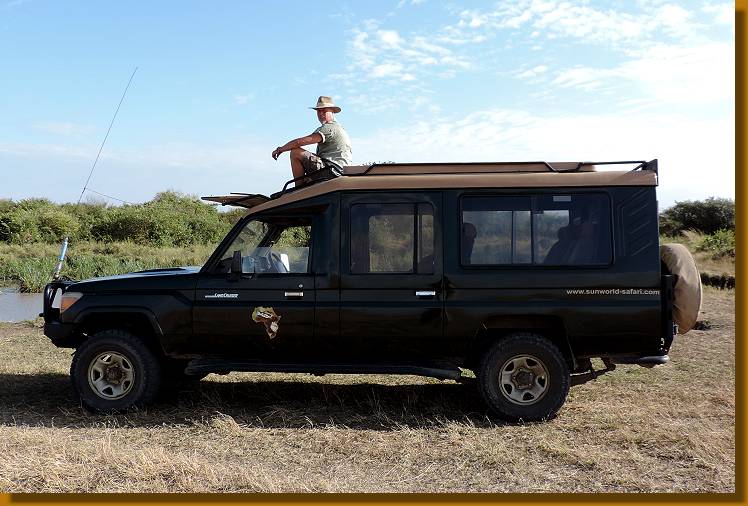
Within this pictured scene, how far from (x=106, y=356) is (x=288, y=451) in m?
2.23

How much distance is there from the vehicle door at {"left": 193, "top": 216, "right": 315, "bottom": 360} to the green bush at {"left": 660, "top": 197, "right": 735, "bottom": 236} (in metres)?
31.1

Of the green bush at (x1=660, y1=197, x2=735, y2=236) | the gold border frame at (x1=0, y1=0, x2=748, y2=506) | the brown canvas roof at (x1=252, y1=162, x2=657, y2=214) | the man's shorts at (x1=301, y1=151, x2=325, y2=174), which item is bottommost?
the gold border frame at (x1=0, y1=0, x2=748, y2=506)

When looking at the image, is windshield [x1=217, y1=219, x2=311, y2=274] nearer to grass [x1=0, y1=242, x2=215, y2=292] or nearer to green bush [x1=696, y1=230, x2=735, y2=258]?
grass [x1=0, y1=242, x2=215, y2=292]

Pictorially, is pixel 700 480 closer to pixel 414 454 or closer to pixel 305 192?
pixel 414 454

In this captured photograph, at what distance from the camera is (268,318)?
6273 mm

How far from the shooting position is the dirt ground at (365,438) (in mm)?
4562

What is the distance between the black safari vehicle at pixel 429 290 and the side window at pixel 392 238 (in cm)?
1

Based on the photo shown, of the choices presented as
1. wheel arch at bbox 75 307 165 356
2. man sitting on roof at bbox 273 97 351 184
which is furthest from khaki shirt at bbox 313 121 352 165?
wheel arch at bbox 75 307 165 356

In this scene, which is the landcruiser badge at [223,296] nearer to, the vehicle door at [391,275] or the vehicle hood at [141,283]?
the vehicle hood at [141,283]

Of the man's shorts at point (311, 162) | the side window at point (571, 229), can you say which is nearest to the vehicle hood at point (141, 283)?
the man's shorts at point (311, 162)

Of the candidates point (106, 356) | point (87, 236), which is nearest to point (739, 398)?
point (106, 356)

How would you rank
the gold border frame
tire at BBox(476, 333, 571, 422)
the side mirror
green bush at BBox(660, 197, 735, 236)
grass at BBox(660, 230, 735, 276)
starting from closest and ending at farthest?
the gold border frame < tire at BBox(476, 333, 571, 422) < the side mirror < grass at BBox(660, 230, 735, 276) < green bush at BBox(660, 197, 735, 236)

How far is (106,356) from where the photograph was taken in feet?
21.2

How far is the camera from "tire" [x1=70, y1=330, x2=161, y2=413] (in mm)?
6410
